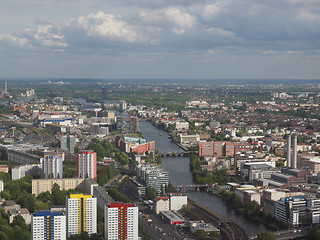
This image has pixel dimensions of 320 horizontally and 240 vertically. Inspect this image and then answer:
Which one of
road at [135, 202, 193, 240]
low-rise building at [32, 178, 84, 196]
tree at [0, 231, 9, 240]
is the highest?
low-rise building at [32, 178, 84, 196]

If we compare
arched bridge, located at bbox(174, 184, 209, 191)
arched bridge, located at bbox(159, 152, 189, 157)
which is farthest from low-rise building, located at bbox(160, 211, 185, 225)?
arched bridge, located at bbox(159, 152, 189, 157)

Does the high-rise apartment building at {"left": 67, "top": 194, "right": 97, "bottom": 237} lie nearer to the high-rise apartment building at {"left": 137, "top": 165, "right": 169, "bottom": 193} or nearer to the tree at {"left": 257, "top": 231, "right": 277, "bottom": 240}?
the tree at {"left": 257, "top": 231, "right": 277, "bottom": 240}

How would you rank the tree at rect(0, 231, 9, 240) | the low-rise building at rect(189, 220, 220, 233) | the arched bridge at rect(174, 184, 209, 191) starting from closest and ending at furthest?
the tree at rect(0, 231, 9, 240)
the low-rise building at rect(189, 220, 220, 233)
the arched bridge at rect(174, 184, 209, 191)

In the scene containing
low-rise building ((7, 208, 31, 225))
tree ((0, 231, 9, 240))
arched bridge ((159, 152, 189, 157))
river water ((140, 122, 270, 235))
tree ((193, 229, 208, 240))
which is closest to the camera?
tree ((0, 231, 9, 240))

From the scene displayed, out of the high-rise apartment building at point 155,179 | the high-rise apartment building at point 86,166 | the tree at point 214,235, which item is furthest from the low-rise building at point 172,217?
the high-rise apartment building at point 86,166

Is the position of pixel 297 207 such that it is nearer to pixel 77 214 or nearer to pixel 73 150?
pixel 77 214

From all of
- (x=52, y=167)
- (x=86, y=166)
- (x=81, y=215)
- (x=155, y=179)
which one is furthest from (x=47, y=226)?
(x=52, y=167)

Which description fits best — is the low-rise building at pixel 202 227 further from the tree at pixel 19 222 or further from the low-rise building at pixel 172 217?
the tree at pixel 19 222
